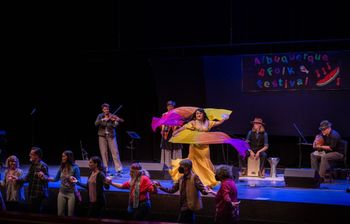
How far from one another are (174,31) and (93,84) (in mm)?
3408

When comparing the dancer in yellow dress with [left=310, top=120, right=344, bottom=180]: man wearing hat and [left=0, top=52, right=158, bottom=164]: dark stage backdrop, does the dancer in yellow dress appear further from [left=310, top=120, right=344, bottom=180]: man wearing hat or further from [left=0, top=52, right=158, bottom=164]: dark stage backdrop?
[left=0, top=52, right=158, bottom=164]: dark stage backdrop

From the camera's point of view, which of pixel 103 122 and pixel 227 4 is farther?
pixel 227 4

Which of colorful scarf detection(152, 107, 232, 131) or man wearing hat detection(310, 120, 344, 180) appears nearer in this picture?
colorful scarf detection(152, 107, 232, 131)

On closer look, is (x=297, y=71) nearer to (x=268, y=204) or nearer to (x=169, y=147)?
(x=169, y=147)

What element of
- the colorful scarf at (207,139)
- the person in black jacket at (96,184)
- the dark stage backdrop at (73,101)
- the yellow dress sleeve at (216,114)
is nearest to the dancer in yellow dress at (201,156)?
the colorful scarf at (207,139)

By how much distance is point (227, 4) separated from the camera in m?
12.4

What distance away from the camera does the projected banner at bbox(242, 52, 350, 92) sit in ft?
39.0

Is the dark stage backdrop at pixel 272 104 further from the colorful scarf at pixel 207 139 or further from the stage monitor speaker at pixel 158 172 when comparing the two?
the colorful scarf at pixel 207 139

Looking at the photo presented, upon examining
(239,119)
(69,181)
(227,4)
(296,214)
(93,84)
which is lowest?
(296,214)

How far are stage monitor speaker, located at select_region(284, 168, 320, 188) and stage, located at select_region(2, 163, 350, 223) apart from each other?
0.10 meters

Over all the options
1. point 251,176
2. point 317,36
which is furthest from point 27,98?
point 317,36

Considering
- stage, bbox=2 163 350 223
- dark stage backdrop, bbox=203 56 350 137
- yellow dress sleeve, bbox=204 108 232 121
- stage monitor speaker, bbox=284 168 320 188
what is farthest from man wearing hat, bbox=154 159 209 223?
dark stage backdrop, bbox=203 56 350 137

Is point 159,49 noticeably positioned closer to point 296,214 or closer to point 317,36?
point 317,36

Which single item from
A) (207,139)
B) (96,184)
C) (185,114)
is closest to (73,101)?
(185,114)
